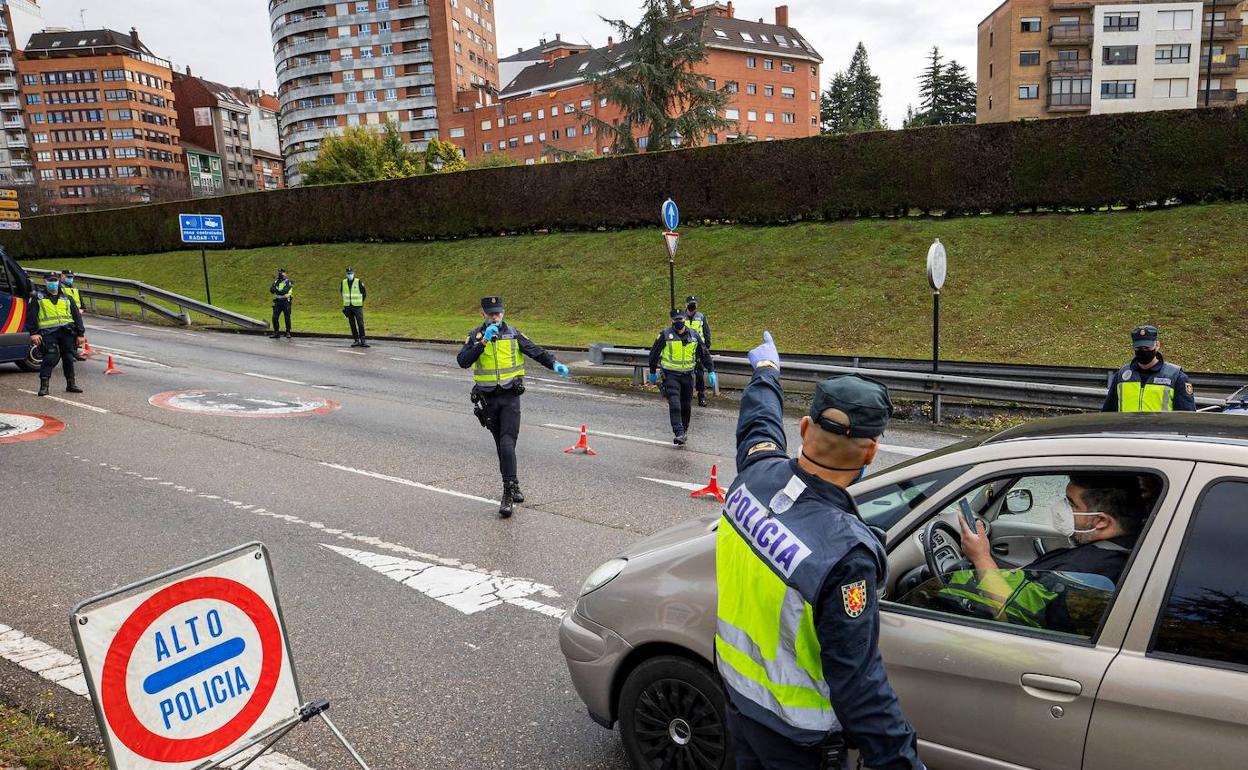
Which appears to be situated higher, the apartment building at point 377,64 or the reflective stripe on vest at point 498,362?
the apartment building at point 377,64

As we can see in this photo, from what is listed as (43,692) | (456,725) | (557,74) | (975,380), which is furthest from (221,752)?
(557,74)

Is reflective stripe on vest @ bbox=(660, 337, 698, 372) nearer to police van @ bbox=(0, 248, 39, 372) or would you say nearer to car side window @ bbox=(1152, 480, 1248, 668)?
car side window @ bbox=(1152, 480, 1248, 668)

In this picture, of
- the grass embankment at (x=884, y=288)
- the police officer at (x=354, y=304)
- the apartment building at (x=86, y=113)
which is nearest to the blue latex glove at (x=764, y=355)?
the grass embankment at (x=884, y=288)

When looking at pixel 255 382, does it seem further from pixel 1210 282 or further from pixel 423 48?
pixel 423 48

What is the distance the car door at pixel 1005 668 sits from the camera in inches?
102

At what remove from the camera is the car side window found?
2426 millimetres

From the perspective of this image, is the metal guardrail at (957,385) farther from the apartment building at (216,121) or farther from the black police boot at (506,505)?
the apartment building at (216,121)

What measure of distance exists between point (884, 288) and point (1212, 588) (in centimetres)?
1973

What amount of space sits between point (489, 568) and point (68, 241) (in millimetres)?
51603

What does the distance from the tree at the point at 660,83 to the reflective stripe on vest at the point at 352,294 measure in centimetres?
2187

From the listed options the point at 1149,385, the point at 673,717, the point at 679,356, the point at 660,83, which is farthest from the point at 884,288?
the point at 660,83

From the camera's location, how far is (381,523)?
7.38m

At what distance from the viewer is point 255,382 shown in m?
15.6

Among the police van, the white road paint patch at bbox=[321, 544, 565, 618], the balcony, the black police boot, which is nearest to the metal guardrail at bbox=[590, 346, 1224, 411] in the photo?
the black police boot
